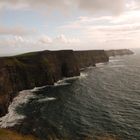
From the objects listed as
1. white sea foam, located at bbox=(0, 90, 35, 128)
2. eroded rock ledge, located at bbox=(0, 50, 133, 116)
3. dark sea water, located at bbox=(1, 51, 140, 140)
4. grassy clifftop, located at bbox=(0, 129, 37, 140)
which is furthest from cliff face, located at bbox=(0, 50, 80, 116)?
grassy clifftop, located at bbox=(0, 129, 37, 140)

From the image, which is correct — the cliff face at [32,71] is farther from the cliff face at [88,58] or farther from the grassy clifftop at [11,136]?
the cliff face at [88,58]

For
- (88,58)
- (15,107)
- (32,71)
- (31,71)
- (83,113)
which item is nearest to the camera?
(83,113)

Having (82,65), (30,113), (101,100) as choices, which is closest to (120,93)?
(101,100)

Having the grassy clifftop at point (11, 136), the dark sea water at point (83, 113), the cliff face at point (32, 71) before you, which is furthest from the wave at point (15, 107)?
the grassy clifftop at point (11, 136)

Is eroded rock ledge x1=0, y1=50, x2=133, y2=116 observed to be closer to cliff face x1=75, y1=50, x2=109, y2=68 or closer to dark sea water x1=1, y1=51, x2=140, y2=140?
dark sea water x1=1, y1=51, x2=140, y2=140

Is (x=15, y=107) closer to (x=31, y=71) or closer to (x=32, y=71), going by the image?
(x=31, y=71)

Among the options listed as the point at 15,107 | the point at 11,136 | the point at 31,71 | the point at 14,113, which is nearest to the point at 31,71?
the point at 31,71
